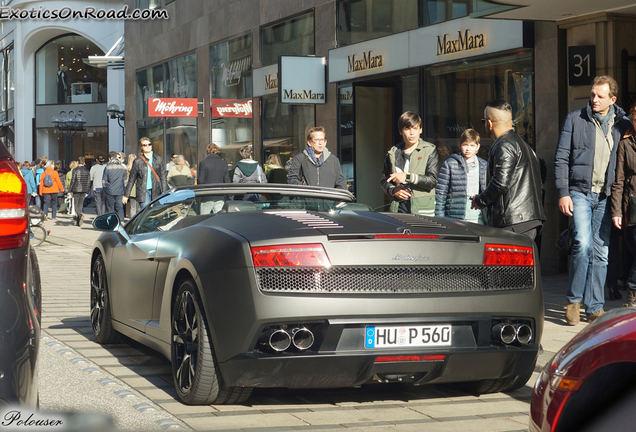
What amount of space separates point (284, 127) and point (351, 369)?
1457 cm

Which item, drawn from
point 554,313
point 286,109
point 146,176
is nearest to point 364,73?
point 286,109

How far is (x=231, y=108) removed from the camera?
834 inches

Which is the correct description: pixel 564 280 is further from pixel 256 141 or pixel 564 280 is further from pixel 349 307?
pixel 256 141

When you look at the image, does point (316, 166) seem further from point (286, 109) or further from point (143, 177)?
point (286, 109)

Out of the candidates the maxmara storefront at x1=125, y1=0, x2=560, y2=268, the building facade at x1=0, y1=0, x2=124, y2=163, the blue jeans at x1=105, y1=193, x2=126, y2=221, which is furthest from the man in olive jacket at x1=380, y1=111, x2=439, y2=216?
the building facade at x1=0, y1=0, x2=124, y2=163

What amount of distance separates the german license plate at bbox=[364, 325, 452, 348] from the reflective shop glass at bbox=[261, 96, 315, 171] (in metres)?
13.2

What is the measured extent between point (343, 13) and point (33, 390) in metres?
14.3

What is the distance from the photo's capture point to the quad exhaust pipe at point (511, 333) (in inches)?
177

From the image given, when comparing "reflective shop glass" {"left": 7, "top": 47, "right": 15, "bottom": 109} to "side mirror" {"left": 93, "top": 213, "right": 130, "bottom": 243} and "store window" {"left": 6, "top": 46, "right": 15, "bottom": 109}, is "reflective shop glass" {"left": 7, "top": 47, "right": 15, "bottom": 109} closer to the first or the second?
A: "store window" {"left": 6, "top": 46, "right": 15, "bottom": 109}

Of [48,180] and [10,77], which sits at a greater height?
[10,77]

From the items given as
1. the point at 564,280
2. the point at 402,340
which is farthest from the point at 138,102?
the point at 402,340

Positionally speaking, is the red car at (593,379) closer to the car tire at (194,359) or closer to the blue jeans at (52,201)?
the car tire at (194,359)

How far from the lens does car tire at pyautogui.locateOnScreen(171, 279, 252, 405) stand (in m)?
4.42

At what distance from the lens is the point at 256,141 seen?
19.9 meters
